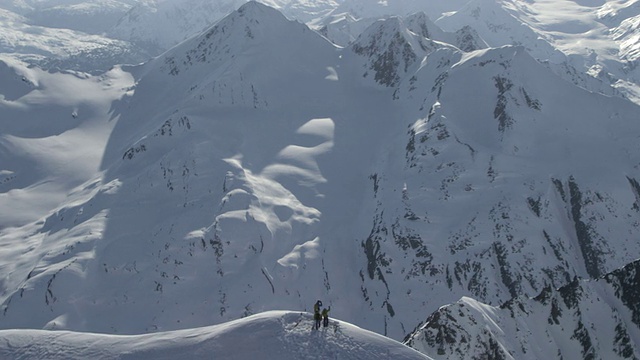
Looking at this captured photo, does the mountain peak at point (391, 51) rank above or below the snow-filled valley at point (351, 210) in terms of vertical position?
above

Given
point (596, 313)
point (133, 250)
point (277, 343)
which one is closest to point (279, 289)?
point (133, 250)

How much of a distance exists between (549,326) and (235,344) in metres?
59.6

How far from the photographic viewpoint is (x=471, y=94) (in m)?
158

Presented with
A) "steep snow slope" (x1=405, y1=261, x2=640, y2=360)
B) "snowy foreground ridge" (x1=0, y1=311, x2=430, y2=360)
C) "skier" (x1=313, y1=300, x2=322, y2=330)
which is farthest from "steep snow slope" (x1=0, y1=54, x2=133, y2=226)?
"skier" (x1=313, y1=300, x2=322, y2=330)

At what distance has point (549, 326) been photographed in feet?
303

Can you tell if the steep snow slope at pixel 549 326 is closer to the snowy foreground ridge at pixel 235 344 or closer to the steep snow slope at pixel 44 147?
the snowy foreground ridge at pixel 235 344

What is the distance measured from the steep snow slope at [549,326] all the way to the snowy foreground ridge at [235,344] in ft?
107

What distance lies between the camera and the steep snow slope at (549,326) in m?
77.9

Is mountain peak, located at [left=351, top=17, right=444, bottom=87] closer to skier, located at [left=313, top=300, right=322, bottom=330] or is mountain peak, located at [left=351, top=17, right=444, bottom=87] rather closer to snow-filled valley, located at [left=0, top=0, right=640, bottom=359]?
snow-filled valley, located at [left=0, top=0, right=640, bottom=359]

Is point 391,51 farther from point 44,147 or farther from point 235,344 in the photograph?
point 235,344

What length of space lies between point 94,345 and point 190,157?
342 ft

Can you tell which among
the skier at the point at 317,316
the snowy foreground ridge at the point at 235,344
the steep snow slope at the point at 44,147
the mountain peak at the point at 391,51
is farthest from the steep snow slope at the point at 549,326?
the steep snow slope at the point at 44,147

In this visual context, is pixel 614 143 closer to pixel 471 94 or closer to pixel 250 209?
pixel 471 94

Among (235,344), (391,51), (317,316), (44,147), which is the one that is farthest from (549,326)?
→ (44,147)
